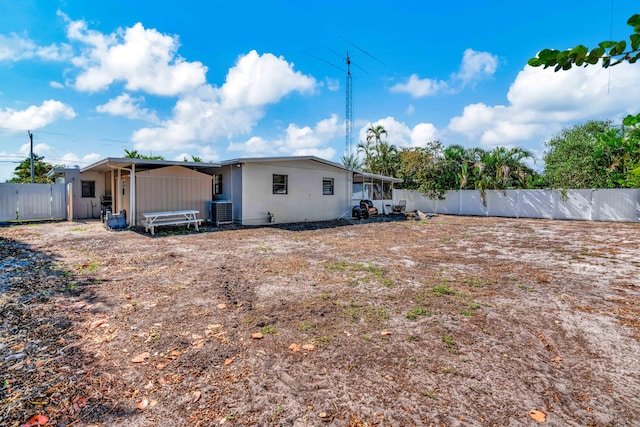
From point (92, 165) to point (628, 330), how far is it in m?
15.8

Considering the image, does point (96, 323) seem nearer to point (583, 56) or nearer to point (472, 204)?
point (583, 56)

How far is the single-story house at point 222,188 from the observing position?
12.3 metres

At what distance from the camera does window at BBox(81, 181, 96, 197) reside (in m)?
15.6

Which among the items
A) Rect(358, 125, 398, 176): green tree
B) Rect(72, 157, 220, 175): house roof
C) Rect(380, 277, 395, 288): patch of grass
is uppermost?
Rect(358, 125, 398, 176): green tree

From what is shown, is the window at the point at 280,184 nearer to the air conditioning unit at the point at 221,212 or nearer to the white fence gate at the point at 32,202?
the air conditioning unit at the point at 221,212

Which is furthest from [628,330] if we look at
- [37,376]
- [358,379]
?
[37,376]

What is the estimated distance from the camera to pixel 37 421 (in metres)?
2.06

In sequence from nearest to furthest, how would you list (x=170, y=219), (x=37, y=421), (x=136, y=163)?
1. (x=37, y=421)
2. (x=136, y=163)
3. (x=170, y=219)

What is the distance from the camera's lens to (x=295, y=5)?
11141 mm

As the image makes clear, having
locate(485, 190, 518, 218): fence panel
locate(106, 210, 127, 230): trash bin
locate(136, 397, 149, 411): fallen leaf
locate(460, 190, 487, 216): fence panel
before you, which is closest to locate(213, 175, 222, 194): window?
locate(106, 210, 127, 230): trash bin

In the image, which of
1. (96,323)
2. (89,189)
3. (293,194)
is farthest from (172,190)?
(96,323)

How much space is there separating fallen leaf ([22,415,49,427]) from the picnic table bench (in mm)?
9055

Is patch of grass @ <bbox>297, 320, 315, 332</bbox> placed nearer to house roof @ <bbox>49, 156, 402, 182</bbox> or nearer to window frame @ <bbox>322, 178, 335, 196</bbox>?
house roof @ <bbox>49, 156, 402, 182</bbox>

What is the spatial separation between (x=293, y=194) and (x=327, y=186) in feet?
8.10
